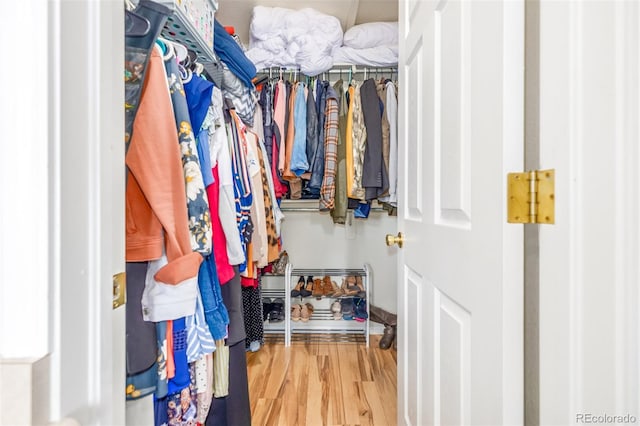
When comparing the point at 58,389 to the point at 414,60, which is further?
the point at 414,60

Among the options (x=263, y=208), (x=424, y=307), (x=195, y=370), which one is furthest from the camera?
(x=263, y=208)

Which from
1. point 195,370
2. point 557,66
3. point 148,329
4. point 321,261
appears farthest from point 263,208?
point 557,66

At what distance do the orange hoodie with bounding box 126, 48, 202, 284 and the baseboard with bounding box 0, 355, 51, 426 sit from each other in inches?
15.5

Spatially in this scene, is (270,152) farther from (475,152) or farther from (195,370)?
(475,152)

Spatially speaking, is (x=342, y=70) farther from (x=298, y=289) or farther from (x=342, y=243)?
(x=298, y=289)

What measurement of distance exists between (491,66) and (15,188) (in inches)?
25.7

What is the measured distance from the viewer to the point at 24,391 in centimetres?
31

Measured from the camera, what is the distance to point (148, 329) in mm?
719

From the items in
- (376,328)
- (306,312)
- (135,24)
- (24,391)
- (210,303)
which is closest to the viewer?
(24,391)

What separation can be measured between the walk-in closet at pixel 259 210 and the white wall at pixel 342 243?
0.01 meters

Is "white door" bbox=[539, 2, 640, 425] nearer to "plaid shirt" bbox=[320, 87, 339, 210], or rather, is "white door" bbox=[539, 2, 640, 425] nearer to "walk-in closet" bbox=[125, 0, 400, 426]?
"walk-in closet" bbox=[125, 0, 400, 426]

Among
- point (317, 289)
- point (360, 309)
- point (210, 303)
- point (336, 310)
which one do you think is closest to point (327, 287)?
point (317, 289)

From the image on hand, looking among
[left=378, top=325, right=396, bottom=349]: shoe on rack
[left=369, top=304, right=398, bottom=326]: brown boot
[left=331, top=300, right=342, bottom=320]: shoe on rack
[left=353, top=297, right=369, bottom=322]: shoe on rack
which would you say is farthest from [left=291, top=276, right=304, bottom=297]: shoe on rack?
[left=378, top=325, right=396, bottom=349]: shoe on rack

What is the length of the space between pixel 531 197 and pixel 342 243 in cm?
212
